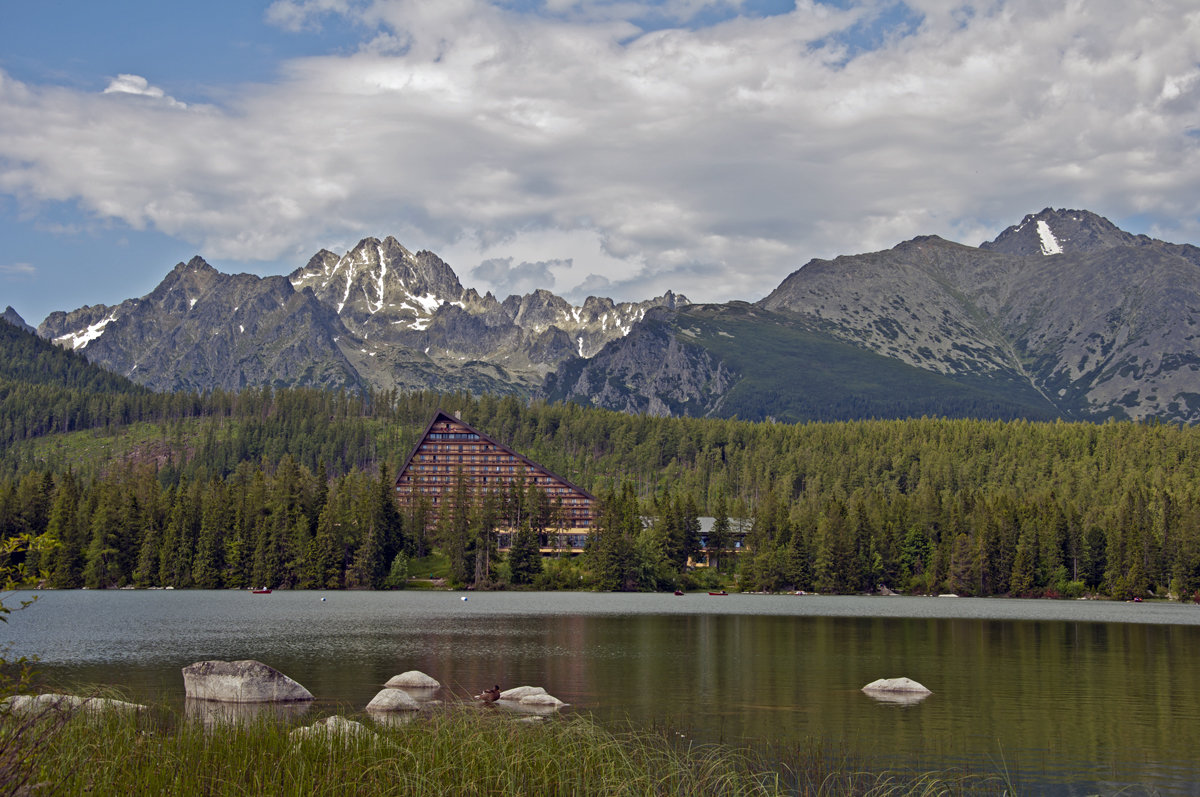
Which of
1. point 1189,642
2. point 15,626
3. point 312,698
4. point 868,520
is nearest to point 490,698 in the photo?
point 312,698

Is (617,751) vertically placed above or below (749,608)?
above

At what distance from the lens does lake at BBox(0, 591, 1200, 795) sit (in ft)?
143

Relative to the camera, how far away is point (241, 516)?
568ft

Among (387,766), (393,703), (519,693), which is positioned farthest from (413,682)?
(387,766)

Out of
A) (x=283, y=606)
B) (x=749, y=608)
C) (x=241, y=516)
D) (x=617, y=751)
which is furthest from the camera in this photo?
(x=241, y=516)

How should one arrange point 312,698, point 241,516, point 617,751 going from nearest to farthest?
point 617,751
point 312,698
point 241,516

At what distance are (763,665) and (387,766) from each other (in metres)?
46.2

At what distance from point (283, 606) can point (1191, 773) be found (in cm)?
10620

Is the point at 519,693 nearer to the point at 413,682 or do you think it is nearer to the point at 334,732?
the point at 413,682

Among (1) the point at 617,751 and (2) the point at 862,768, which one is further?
(2) the point at 862,768

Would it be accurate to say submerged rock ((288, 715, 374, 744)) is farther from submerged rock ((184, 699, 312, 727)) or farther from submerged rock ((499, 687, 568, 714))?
submerged rock ((499, 687, 568, 714))

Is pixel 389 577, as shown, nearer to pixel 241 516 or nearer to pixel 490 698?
pixel 241 516

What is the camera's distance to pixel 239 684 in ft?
159

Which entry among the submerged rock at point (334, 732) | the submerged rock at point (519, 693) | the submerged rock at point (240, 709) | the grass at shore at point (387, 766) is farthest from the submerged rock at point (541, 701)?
the submerged rock at point (334, 732)
